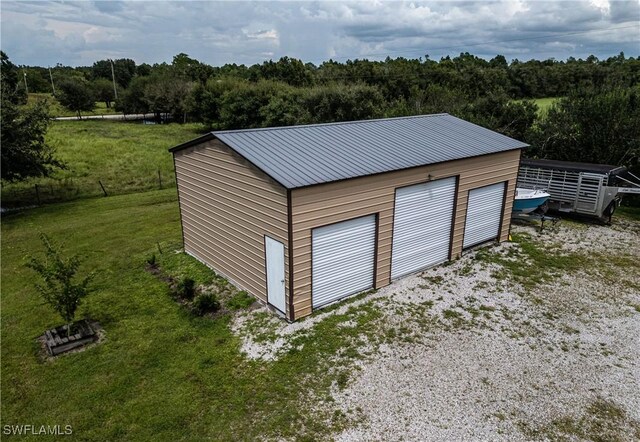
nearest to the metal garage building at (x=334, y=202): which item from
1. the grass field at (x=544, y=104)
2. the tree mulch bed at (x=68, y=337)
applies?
the tree mulch bed at (x=68, y=337)

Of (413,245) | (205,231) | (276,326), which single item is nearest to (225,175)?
(205,231)

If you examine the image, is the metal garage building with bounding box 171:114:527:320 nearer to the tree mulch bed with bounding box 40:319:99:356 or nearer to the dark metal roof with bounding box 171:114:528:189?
the dark metal roof with bounding box 171:114:528:189

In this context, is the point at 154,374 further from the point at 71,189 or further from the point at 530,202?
the point at 71,189

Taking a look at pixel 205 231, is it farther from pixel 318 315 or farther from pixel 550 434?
pixel 550 434

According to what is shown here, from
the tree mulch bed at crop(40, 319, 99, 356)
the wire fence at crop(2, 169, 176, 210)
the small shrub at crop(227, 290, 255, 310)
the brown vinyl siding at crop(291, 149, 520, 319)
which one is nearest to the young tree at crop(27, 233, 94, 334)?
the tree mulch bed at crop(40, 319, 99, 356)

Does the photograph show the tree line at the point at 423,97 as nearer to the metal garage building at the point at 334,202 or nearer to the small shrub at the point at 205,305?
the metal garage building at the point at 334,202

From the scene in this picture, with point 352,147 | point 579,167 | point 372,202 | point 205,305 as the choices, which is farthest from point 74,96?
point 579,167
